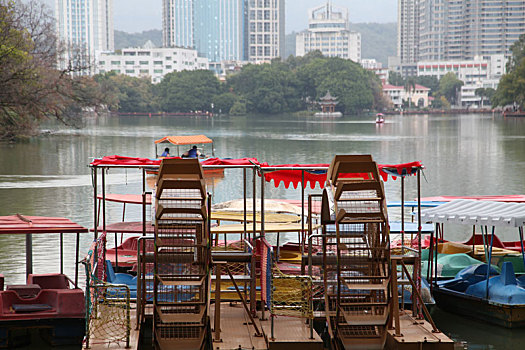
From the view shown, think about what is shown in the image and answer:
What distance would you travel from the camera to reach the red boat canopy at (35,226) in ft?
36.0

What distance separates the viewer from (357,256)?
1030 centimetres

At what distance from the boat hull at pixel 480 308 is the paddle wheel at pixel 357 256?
89.4 inches

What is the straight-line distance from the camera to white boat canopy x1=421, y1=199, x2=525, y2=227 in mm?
11414

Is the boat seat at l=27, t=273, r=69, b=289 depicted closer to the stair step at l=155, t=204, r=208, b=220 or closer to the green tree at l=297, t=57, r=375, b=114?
the stair step at l=155, t=204, r=208, b=220

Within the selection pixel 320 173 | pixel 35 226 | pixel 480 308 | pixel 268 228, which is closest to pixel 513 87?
pixel 320 173

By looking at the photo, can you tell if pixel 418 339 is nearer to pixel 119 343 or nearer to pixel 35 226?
pixel 119 343

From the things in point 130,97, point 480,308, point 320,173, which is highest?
point 130,97

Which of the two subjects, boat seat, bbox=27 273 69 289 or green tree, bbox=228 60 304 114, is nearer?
boat seat, bbox=27 273 69 289

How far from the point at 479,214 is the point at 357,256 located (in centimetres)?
258

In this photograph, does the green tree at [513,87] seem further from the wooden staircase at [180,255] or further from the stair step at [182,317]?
the stair step at [182,317]

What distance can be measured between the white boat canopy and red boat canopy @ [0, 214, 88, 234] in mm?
5314

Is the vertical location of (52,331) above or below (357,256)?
below

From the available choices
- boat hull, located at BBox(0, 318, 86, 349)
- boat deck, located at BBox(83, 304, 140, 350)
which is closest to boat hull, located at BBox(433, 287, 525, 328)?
boat deck, located at BBox(83, 304, 140, 350)

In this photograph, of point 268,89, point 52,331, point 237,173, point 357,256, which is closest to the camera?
point 357,256
